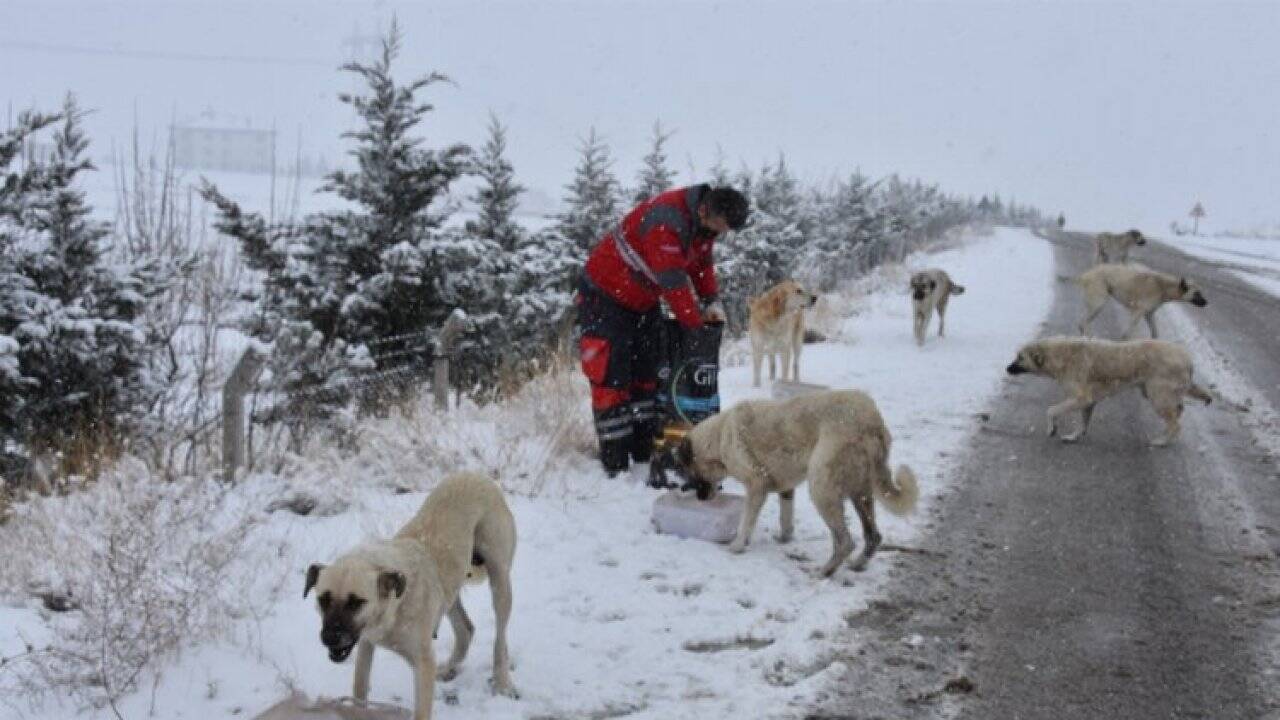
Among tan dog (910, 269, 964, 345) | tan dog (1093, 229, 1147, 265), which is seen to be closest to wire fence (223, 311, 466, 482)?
tan dog (910, 269, 964, 345)

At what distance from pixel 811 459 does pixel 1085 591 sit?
5.53 ft

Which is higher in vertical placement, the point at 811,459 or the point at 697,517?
the point at 811,459

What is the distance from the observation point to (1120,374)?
9.42m

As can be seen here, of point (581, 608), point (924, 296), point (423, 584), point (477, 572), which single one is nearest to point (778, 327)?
point (924, 296)

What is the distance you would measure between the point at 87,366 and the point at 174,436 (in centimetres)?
136

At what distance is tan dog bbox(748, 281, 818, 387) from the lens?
11.9m

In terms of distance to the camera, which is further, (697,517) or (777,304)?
(777,304)

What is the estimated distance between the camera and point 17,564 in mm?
4836

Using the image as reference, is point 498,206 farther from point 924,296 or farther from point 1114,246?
point 1114,246

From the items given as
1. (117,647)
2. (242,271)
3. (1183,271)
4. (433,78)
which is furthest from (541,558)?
(1183,271)

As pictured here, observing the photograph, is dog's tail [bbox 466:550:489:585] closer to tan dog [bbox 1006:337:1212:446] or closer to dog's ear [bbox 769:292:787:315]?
tan dog [bbox 1006:337:1212:446]

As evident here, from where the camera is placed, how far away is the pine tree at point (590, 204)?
18.1 m

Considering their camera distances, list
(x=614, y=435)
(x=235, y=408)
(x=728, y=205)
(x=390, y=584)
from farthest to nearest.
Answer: (x=614, y=435)
(x=235, y=408)
(x=728, y=205)
(x=390, y=584)

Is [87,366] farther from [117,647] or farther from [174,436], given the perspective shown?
[117,647]
